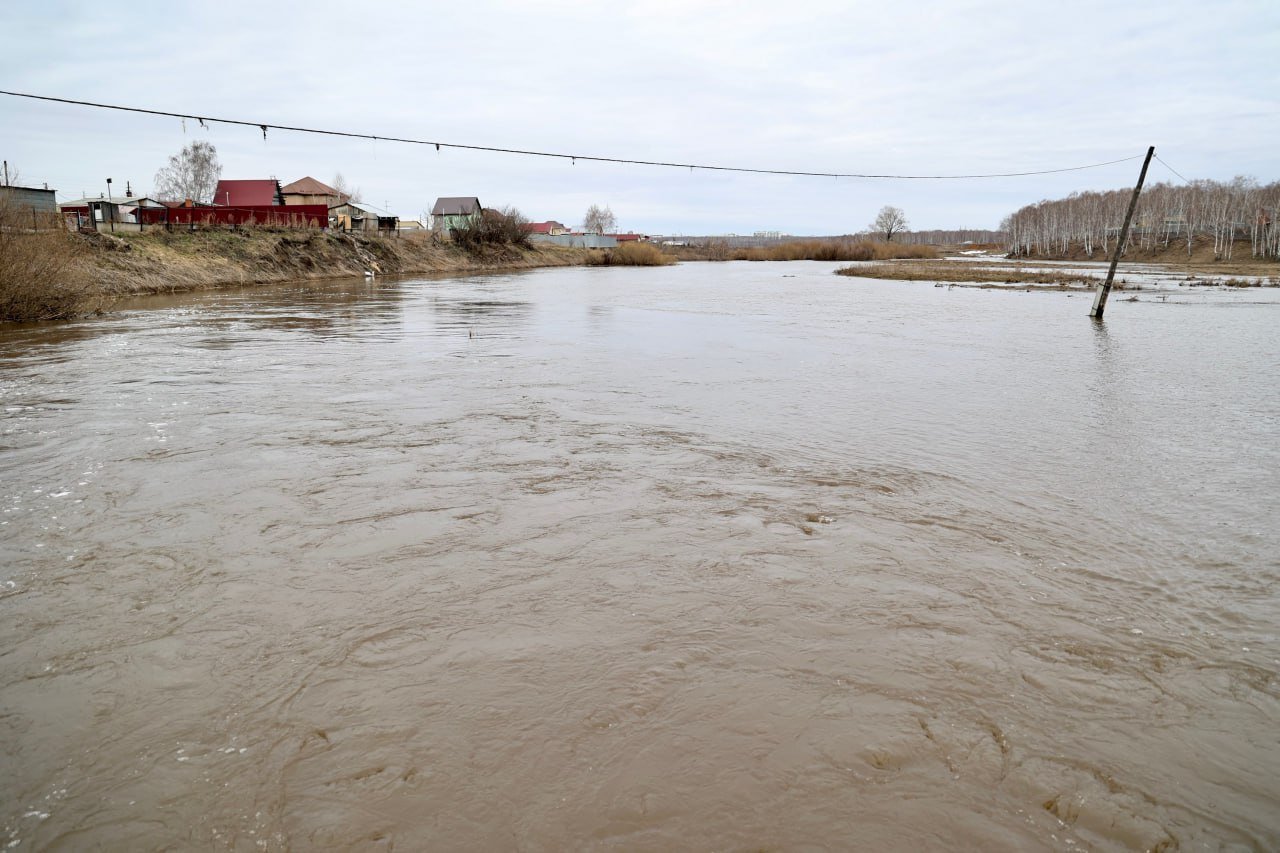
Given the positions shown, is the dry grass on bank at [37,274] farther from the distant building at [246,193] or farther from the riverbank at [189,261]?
the distant building at [246,193]

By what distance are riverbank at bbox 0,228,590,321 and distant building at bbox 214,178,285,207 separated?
14.4m

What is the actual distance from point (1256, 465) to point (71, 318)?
24867 mm

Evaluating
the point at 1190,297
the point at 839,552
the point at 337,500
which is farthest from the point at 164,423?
the point at 1190,297

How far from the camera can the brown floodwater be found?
2789 millimetres

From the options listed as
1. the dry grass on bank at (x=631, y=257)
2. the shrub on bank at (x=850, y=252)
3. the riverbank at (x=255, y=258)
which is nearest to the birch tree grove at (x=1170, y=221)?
the shrub on bank at (x=850, y=252)

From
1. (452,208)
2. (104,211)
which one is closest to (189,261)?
(104,211)

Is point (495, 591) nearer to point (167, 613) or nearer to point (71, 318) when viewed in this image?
point (167, 613)

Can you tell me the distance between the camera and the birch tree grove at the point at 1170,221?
8288 centimetres

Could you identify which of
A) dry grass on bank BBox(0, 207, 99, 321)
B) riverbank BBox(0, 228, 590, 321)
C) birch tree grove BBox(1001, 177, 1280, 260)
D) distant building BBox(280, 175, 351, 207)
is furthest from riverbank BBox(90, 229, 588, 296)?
birch tree grove BBox(1001, 177, 1280, 260)

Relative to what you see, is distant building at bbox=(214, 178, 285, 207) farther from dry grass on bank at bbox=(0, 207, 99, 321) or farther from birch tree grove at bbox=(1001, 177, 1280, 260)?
birch tree grove at bbox=(1001, 177, 1280, 260)

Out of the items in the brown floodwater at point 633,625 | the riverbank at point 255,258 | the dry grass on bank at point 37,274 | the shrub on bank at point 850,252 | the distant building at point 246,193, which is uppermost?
the distant building at point 246,193

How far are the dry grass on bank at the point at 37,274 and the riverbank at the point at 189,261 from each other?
0.08 feet

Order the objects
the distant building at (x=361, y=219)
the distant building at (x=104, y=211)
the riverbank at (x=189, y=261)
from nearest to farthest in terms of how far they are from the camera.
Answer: the riverbank at (x=189, y=261) → the distant building at (x=104, y=211) → the distant building at (x=361, y=219)

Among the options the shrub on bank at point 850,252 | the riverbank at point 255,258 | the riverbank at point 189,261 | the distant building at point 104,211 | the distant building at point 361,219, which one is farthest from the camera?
the shrub on bank at point 850,252
